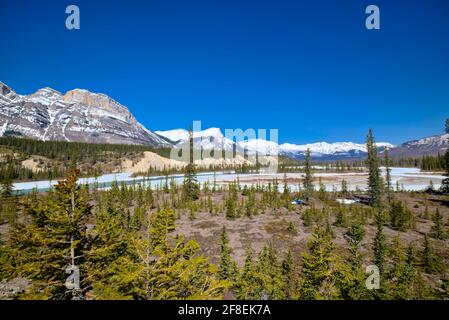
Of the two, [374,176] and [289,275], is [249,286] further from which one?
[374,176]

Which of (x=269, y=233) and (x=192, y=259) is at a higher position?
(x=192, y=259)

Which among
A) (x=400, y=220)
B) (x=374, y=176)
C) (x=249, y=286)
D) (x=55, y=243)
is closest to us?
(x=55, y=243)

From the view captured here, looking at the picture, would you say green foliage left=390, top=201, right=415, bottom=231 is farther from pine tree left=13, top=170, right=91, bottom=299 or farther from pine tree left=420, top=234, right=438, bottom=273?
pine tree left=13, top=170, right=91, bottom=299

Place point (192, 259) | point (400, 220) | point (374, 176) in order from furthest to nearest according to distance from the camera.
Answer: point (374, 176) → point (400, 220) → point (192, 259)

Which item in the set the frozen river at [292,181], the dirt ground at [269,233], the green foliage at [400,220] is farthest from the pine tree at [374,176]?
the frozen river at [292,181]

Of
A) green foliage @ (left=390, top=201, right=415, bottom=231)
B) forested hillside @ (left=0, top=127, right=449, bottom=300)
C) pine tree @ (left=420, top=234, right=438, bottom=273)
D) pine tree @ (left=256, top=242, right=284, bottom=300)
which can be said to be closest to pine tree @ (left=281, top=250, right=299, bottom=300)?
forested hillside @ (left=0, top=127, right=449, bottom=300)

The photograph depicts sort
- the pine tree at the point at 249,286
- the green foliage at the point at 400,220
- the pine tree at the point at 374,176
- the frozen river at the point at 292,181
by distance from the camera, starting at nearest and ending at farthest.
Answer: the pine tree at the point at 249,286
the green foliage at the point at 400,220
the pine tree at the point at 374,176
the frozen river at the point at 292,181

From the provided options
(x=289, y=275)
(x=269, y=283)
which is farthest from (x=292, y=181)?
(x=269, y=283)

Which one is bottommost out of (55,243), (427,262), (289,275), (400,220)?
(427,262)

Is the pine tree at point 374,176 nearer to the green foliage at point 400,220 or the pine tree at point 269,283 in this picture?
the green foliage at point 400,220

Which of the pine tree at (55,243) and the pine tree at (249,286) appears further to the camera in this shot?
the pine tree at (249,286)
